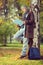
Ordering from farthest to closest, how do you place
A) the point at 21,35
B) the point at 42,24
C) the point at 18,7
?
the point at 18,7, the point at 42,24, the point at 21,35

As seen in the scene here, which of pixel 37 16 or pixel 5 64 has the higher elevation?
pixel 37 16

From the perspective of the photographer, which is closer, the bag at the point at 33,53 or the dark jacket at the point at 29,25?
the bag at the point at 33,53

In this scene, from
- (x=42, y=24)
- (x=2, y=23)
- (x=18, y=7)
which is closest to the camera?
(x=42, y=24)

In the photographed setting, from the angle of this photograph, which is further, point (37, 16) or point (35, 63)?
point (37, 16)

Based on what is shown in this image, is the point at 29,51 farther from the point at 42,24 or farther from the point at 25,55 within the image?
the point at 42,24

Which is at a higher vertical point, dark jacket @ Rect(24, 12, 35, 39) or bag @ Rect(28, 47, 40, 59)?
dark jacket @ Rect(24, 12, 35, 39)

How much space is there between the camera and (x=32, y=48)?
22.8ft

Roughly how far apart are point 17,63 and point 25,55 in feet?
2.40

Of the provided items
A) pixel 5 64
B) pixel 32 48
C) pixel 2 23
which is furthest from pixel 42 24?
pixel 5 64

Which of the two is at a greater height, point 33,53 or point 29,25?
point 29,25

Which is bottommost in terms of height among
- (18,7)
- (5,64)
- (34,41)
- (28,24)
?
(5,64)

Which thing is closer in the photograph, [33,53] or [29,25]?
[33,53]

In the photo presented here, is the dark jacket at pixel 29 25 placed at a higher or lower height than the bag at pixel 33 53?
higher

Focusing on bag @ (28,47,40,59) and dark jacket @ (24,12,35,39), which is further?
dark jacket @ (24,12,35,39)
